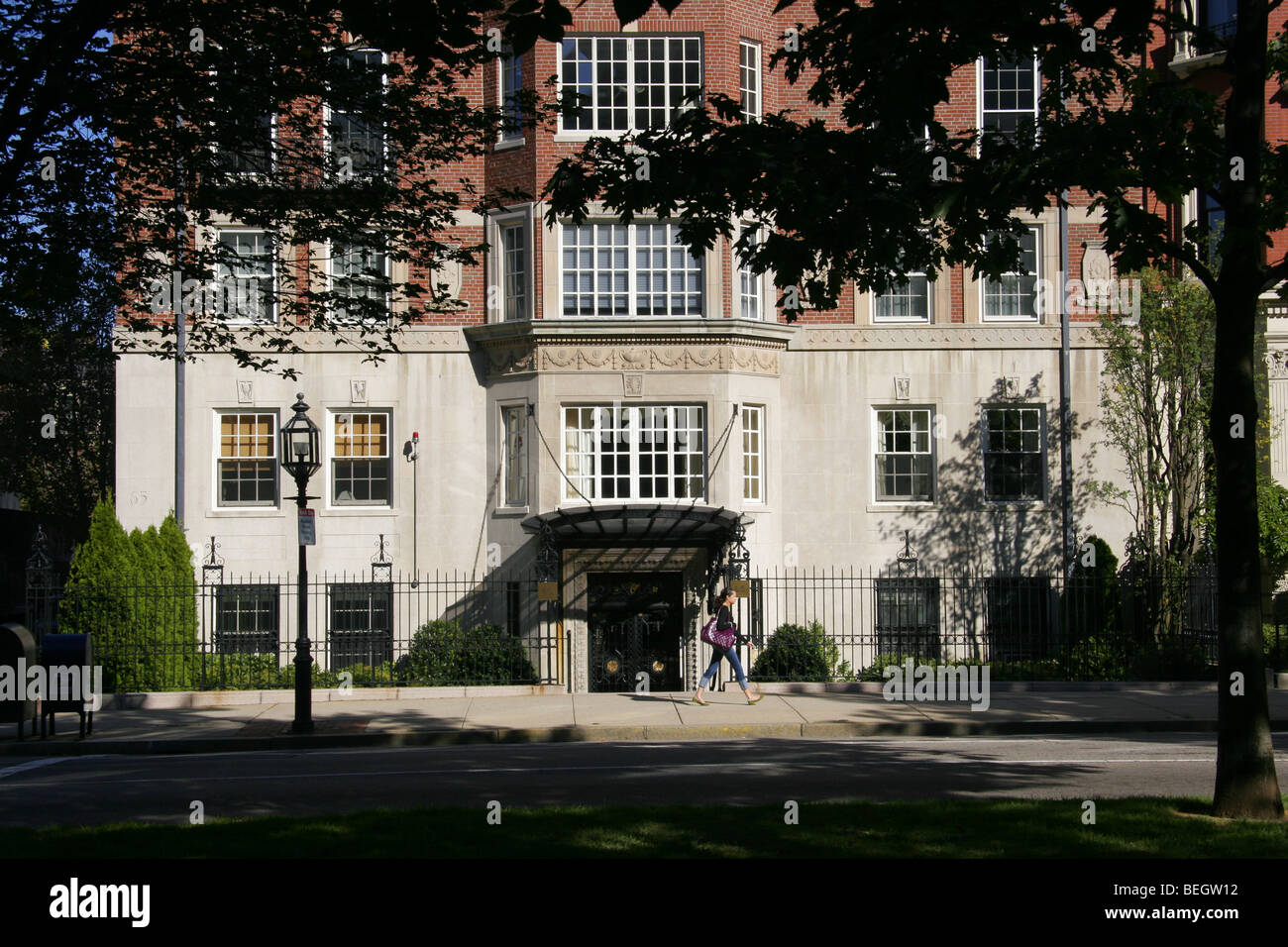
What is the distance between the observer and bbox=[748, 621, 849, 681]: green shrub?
23.0m

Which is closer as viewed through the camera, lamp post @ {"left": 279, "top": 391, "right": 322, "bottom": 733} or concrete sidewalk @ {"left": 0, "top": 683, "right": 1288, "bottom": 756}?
concrete sidewalk @ {"left": 0, "top": 683, "right": 1288, "bottom": 756}

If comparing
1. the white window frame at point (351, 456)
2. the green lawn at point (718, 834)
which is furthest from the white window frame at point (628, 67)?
the green lawn at point (718, 834)

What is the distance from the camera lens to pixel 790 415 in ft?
84.6

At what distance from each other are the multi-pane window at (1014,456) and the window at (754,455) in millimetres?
4770

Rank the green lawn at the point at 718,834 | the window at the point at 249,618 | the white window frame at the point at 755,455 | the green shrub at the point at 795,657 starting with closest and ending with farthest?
the green lawn at the point at 718,834, the green shrub at the point at 795,657, the window at the point at 249,618, the white window frame at the point at 755,455

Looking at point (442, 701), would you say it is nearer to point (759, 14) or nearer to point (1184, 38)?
point (759, 14)

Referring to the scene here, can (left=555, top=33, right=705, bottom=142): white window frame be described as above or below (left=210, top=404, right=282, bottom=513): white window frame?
above

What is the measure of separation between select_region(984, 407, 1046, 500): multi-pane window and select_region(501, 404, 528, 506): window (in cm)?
954

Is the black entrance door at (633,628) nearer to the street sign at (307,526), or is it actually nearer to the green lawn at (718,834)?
the street sign at (307,526)

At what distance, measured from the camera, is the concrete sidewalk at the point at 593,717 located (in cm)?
1730

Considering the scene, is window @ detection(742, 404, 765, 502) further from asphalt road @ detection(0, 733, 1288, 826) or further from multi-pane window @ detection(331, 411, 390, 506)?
asphalt road @ detection(0, 733, 1288, 826)


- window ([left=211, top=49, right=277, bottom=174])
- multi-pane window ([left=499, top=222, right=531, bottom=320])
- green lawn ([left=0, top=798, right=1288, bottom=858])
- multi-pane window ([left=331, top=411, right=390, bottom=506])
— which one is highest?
multi-pane window ([left=499, top=222, right=531, bottom=320])

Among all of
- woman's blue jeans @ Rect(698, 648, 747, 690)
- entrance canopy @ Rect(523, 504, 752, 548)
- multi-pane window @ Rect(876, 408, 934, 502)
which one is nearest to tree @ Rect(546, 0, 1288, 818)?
woman's blue jeans @ Rect(698, 648, 747, 690)

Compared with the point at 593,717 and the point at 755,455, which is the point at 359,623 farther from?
the point at 755,455
